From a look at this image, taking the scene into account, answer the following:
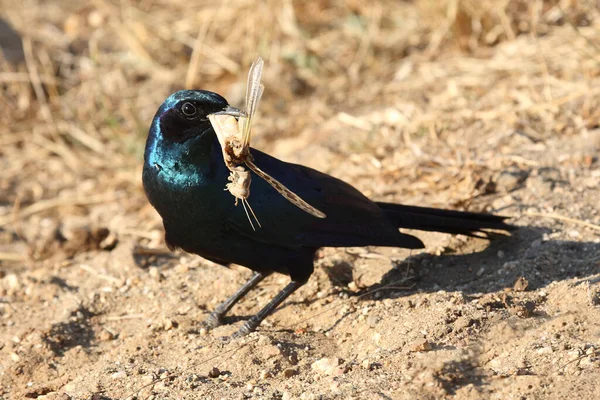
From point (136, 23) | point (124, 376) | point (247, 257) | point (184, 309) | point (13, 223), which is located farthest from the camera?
point (136, 23)

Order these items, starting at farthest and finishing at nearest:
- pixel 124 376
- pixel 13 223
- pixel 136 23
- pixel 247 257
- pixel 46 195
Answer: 1. pixel 136 23
2. pixel 46 195
3. pixel 13 223
4. pixel 247 257
5. pixel 124 376

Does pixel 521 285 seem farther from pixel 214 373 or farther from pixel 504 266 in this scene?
pixel 214 373

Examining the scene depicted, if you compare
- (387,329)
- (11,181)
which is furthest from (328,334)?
(11,181)

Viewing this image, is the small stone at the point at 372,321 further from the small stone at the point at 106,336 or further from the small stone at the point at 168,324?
the small stone at the point at 106,336

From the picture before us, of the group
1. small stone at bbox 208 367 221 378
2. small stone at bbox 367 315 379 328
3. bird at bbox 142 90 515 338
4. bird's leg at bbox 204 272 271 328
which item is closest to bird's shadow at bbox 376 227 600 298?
bird at bbox 142 90 515 338

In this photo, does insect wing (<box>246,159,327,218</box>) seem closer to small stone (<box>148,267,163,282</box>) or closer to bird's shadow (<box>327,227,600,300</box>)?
bird's shadow (<box>327,227,600,300</box>)

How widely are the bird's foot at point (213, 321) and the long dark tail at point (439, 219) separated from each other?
104 cm

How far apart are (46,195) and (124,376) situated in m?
3.45

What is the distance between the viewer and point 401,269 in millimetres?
4672

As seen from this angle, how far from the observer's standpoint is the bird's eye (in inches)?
154

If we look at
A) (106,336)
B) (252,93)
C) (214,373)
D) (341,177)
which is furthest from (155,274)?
(252,93)

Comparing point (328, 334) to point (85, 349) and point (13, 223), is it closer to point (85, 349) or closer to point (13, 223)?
point (85, 349)

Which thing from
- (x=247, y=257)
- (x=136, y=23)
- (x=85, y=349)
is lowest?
(x=85, y=349)

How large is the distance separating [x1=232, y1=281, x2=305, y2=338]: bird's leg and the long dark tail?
0.64 metres
